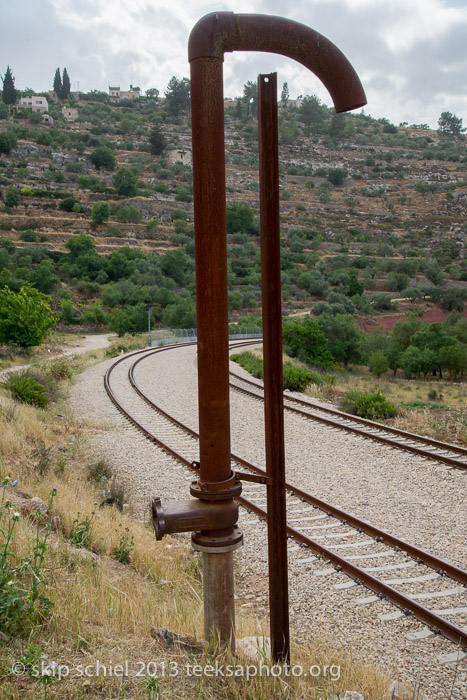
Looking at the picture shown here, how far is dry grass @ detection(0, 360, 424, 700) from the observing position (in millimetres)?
2844

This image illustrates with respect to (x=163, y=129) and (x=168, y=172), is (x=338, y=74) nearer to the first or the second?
(x=168, y=172)

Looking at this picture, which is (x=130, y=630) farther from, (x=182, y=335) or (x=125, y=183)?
(x=125, y=183)

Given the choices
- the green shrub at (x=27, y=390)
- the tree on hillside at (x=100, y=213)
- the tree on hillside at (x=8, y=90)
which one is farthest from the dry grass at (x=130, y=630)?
the tree on hillside at (x=8, y=90)

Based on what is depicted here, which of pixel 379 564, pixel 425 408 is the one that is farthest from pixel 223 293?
pixel 425 408

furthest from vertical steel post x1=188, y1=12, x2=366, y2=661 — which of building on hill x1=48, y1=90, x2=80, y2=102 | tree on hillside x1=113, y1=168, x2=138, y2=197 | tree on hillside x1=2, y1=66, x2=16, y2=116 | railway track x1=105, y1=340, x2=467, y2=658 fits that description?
building on hill x1=48, y1=90, x2=80, y2=102

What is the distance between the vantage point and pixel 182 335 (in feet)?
139

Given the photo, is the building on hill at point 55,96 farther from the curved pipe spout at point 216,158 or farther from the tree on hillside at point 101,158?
the curved pipe spout at point 216,158

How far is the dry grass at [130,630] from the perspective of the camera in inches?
112

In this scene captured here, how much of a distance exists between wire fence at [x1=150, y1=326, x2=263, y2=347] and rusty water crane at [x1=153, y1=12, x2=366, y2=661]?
33741 millimetres

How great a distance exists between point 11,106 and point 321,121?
269 feet

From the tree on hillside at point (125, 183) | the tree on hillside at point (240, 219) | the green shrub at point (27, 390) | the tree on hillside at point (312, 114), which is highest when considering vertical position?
the tree on hillside at point (312, 114)

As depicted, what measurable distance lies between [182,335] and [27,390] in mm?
27716

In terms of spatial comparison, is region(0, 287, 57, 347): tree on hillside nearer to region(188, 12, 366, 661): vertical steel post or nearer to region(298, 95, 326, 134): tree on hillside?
region(188, 12, 366, 661): vertical steel post

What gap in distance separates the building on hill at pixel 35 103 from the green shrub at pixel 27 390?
15298 centimetres
